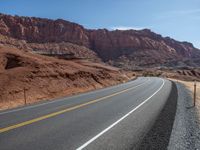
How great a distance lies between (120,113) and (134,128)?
373 centimetres

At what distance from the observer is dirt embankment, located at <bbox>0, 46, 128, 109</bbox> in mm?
29883

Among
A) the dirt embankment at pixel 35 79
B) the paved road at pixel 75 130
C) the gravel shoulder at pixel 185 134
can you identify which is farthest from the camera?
the dirt embankment at pixel 35 79

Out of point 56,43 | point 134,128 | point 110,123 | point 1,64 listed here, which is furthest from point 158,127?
point 56,43

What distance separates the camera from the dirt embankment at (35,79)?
29883mm

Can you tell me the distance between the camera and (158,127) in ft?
38.5

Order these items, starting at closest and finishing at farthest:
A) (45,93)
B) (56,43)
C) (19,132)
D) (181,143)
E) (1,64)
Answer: (181,143) → (19,132) → (45,93) → (1,64) → (56,43)

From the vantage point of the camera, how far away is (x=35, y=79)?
1369 inches

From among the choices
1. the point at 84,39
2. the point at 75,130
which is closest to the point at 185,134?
the point at 75,130

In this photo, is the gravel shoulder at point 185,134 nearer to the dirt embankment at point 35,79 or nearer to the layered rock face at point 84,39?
the dirt embankment at point 35,79

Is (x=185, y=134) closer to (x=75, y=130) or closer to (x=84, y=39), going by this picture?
(x=75, y=130)

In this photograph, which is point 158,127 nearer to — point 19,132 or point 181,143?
point 181,143

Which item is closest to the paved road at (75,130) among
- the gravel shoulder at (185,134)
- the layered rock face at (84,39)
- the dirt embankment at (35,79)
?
the gravel shoulder at (185,134)

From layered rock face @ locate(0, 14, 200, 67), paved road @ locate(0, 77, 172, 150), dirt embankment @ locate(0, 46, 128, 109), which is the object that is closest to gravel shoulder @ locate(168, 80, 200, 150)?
paved road @ locate(0, 77, 172, 150)

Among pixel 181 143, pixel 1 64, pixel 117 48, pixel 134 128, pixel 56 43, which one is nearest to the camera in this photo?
pixel 181 143
